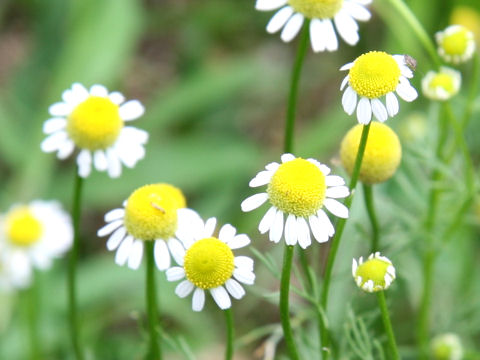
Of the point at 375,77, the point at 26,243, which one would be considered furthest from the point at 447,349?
the point at 26,243

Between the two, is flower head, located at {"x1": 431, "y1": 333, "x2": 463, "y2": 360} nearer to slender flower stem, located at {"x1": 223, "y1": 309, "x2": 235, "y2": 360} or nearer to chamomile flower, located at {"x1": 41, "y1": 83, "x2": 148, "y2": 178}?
slender flower stem, located at {"x1": 223, "y1": 309, "x2": 235, "y2": 360}

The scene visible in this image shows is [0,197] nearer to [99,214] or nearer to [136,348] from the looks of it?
[99,214]

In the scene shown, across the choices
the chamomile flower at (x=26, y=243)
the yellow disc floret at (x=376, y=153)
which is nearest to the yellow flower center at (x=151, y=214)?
the yellow disc floret at (x=376, y=153)

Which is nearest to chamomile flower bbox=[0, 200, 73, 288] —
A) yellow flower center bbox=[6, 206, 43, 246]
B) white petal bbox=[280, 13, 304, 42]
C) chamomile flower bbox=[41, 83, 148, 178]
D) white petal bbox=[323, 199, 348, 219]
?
yellow flower center bbox=[6, 206, 43, 246]

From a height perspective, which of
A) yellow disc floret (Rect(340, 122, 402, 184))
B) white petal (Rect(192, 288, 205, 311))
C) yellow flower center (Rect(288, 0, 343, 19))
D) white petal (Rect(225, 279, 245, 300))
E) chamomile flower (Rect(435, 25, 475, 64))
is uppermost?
yellow flower center (Rect(288, 0, 343, 19))

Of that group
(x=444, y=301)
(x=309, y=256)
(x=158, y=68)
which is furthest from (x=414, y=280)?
(x=158, y=68)

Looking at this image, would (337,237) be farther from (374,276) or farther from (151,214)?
(151,214)
